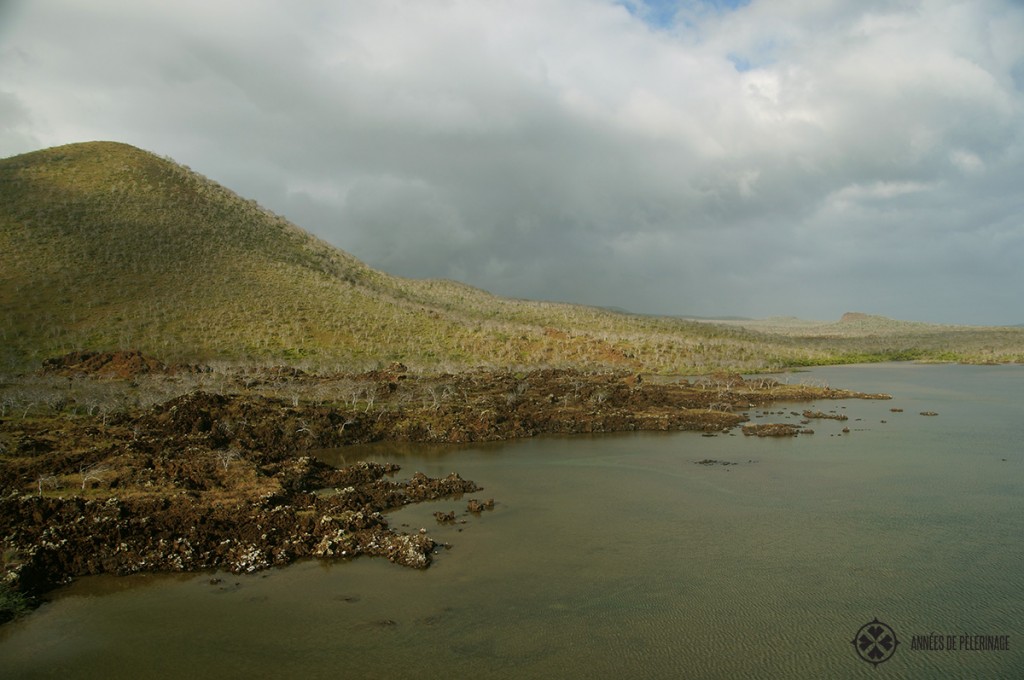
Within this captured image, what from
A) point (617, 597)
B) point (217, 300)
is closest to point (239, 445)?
point (617, 597)

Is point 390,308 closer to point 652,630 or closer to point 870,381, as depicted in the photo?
point 870,381

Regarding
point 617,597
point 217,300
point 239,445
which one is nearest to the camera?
point 617,597

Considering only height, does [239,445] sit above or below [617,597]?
above

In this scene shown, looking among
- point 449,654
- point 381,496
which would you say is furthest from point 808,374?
point 449,654

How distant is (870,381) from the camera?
53.8 meters

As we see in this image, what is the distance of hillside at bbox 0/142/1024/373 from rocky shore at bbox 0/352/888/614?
962 centimetres

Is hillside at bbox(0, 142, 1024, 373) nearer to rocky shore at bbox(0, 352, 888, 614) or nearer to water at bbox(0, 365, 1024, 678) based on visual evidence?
rocky shore at bbox(0, 352, 888, 614)

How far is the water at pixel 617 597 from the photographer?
31.1 feet

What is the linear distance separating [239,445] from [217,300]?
39.2 metres

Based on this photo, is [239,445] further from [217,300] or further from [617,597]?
[217,300]

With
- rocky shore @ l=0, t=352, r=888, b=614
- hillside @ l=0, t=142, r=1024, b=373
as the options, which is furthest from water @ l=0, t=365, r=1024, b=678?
hillside @ l=0, t=142, r=1024, b=373

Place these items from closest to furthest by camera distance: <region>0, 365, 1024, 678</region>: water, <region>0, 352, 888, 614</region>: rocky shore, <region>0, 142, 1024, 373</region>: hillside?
1. <region>0, 365, 1024, 678</region>: water
2. <region>0, 352, 888, 614</region>: rocky shore
3. <region>0, 142, 1024, 373</region>: hillside

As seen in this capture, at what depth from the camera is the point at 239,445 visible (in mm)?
21812

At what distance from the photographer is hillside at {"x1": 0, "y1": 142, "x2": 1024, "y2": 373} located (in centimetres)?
4853
